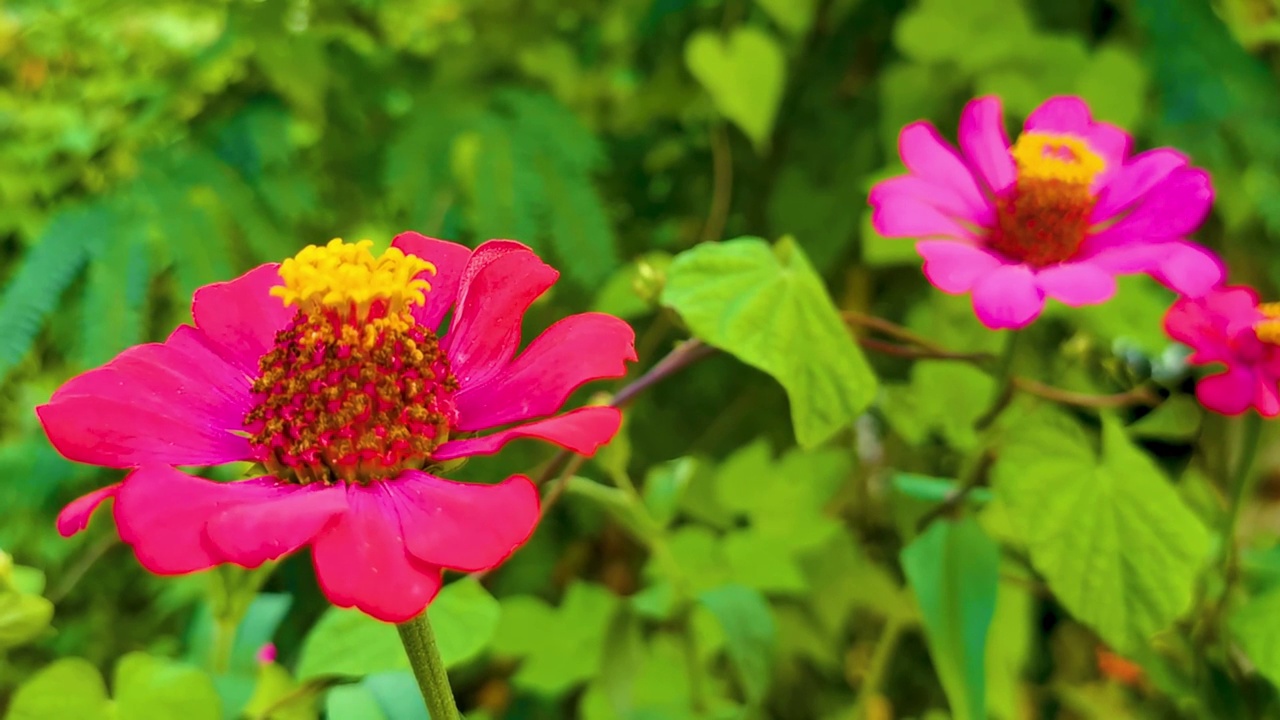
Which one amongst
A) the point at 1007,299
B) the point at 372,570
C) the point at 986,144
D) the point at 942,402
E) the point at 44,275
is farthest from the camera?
the point at 44,275

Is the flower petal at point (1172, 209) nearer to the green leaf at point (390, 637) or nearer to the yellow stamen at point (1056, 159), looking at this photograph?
the yellow stamen at point (1056, 159)

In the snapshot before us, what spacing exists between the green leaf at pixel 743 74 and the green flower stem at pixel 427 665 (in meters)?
0.54

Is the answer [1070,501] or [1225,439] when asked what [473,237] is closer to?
[1070,501]

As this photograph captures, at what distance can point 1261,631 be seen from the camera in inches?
16.9

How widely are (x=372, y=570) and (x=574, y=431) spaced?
6 centimetres

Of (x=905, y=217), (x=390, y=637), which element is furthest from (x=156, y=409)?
(x=905, y=217)

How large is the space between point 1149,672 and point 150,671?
1.55 ft

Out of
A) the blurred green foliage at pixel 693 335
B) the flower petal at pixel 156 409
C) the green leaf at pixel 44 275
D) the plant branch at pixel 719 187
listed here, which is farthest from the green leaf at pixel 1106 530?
the green leaf at pixel 44 275

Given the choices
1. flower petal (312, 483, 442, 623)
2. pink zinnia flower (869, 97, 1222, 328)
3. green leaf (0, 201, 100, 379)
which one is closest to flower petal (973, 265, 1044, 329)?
pink zinnia flower (869, 97, 1222, 328)

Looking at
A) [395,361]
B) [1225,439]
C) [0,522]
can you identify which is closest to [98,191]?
[0,522]

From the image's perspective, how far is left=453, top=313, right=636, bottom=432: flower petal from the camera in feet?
0.95

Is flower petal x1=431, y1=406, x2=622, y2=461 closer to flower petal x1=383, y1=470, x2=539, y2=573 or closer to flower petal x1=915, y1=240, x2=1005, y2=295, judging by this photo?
flower petal x1=383, y1=470, x2=539, y2=573

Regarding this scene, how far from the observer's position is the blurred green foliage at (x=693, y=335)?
1.39 feet

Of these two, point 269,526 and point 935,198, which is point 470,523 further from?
point 935,198
